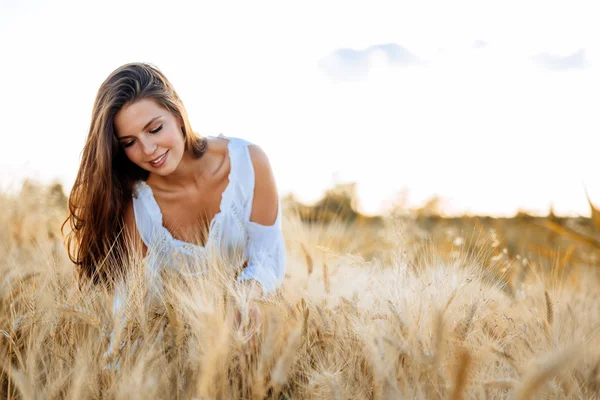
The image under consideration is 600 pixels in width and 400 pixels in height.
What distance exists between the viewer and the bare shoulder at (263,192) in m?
2.33

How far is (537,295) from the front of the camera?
1.56m

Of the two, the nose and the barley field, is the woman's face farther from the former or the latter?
the barley field

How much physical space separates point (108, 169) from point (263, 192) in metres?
0.75

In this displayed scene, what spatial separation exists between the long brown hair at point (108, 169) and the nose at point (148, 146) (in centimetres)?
18

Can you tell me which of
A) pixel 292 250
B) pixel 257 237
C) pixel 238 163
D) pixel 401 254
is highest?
pixel 238 163

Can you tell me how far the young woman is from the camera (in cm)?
194

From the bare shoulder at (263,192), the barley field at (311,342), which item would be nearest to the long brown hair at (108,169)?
the bare shoulder at (263,192)

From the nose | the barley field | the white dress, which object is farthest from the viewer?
the white dress

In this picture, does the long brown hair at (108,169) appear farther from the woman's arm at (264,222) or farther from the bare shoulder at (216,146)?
the woman's arm at (264,222)

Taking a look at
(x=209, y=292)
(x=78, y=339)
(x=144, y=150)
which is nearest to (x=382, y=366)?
(x=209, y=292)

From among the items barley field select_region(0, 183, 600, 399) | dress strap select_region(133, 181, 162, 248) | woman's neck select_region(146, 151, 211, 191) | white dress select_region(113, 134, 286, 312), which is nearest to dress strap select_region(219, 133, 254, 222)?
white dress select_region(113, 134, 286, 312)

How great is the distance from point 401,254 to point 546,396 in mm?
556

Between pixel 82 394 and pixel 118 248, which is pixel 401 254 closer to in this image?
pixel 82 394

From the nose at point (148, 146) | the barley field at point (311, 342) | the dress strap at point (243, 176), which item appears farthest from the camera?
the dress strap at point (243, 176)
